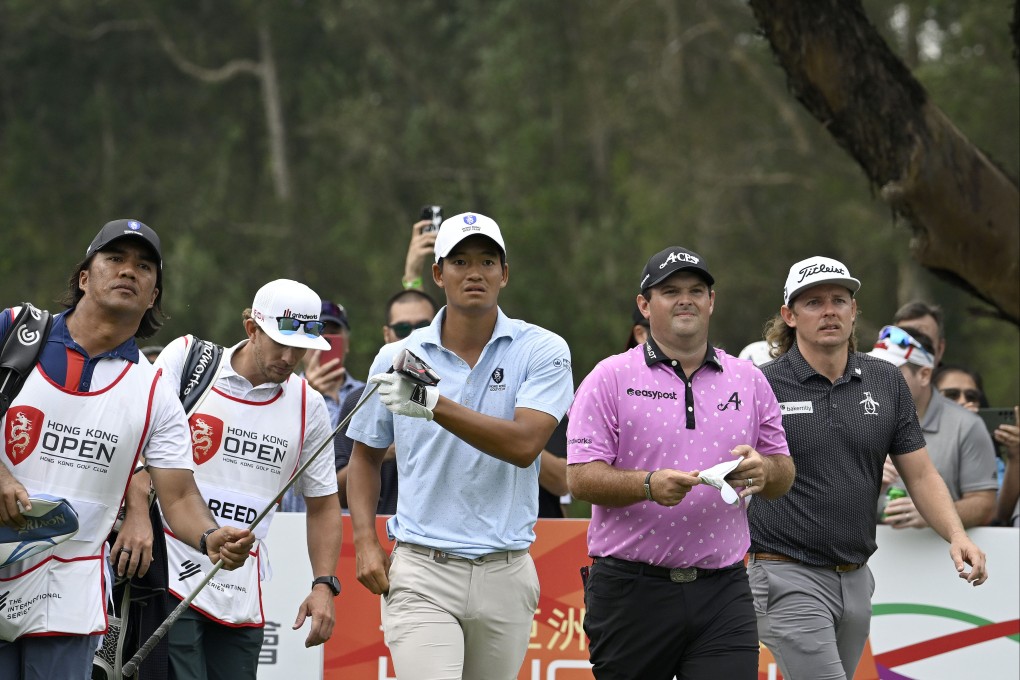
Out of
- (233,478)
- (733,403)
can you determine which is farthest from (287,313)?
(733,403)

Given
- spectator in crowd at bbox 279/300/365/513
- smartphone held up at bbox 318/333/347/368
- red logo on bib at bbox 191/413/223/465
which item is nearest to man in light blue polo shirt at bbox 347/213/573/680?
red logo on bib at bbox 191/413/223/465

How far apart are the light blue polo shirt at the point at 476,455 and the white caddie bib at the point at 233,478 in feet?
3.33

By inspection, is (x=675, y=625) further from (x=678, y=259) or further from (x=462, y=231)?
(x=462, y=231)

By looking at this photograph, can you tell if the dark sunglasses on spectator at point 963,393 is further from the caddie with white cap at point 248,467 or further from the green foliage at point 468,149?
the green foliage at point 468,149

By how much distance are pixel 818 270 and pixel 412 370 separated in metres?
2.35

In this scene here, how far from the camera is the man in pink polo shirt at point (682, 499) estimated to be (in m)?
5.64

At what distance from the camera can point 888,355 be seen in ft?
25.8

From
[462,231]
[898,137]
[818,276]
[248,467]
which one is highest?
[898,137]

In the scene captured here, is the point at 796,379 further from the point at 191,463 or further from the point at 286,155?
the point at 286,155

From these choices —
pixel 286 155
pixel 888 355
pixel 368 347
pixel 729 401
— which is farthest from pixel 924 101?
pixel 286 155

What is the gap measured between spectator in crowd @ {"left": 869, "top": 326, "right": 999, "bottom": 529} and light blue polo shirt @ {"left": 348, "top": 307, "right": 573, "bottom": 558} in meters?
2.78

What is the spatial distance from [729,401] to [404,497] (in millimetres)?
1351

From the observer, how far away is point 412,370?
4.99 meters

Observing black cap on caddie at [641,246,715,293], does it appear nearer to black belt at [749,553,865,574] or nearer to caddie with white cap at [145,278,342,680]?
black belt at [749,553,865,574]
